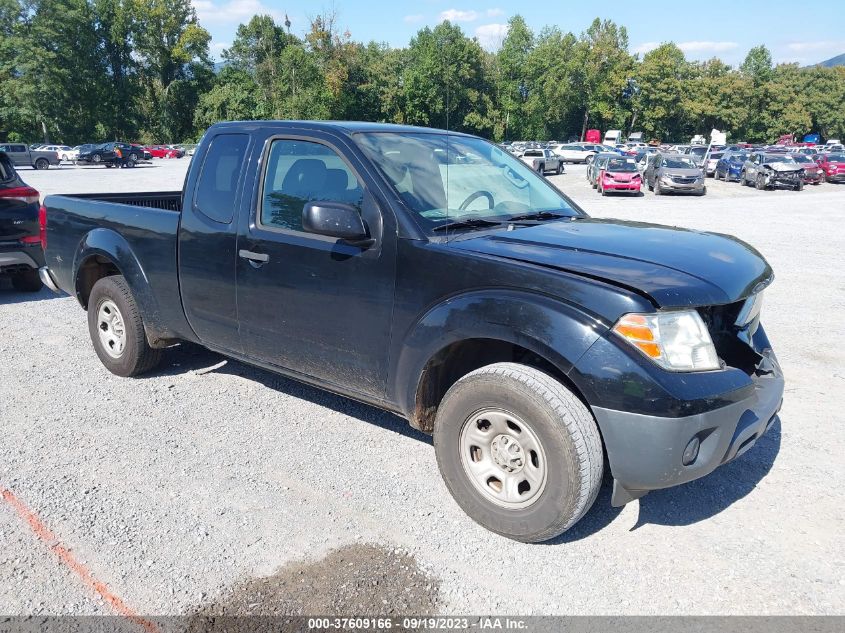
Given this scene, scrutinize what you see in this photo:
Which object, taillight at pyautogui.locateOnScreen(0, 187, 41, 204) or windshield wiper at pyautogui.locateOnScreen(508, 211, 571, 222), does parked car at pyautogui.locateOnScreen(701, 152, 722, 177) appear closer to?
taillight at pyautogui.locateOnScreen(0, 187, 41, 204)

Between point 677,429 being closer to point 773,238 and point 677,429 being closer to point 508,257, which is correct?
point 508,257

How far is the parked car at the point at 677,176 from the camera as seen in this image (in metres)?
28.1

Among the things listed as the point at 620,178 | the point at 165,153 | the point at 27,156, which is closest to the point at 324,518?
the point at 620,178

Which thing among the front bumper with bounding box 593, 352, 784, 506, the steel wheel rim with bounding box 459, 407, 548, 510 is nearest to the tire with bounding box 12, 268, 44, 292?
the steel wheel rim with bounding box 459, 407, 548, 510

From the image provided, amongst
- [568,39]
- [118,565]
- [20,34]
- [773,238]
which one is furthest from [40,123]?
[118,565]

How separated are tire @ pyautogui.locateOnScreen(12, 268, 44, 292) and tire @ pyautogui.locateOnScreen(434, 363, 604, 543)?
24.1 feet

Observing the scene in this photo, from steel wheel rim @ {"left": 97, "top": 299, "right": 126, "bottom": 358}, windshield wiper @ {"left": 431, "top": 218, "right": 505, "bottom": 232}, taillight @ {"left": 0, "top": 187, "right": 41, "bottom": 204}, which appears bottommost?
steel wheel rim @ {"left": 97, "top": 299, "right": 126, "bottom": 358}

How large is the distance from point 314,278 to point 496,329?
3.96 feet

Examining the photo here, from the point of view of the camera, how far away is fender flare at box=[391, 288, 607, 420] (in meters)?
2.90

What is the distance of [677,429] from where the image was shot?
9.14ft

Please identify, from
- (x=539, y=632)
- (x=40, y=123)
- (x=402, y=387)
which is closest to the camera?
(x=539, y=632)

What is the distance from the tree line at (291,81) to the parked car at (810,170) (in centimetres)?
1619

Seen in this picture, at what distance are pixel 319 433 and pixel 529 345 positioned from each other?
194cm

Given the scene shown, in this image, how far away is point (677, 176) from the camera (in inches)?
1102
